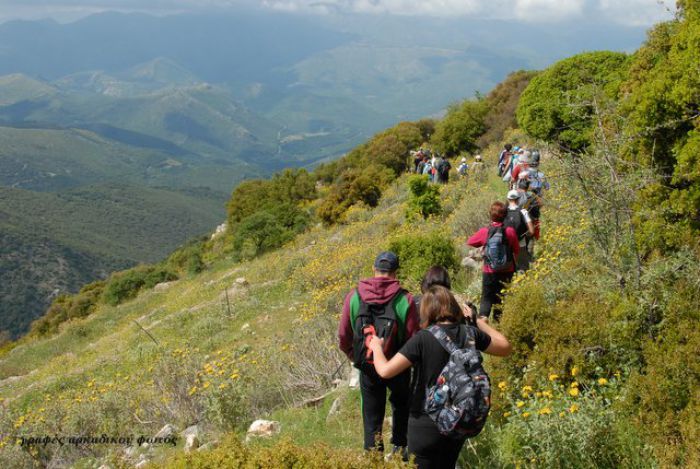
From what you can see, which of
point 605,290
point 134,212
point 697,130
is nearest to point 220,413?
point 605,290

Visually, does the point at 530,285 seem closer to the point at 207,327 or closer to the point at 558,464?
the point at 558,464

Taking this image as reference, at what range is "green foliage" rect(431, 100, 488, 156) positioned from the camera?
26.9 meters

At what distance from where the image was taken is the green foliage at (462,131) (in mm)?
26891

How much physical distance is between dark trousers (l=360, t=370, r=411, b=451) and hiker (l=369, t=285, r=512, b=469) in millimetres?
572

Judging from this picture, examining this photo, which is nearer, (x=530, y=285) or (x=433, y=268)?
(x=433, y=268)

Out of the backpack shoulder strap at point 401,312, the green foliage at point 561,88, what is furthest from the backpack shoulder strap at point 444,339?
the green foliage at point 561,88

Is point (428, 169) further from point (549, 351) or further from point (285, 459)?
point (285, 459)

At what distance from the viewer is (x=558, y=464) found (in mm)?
3113

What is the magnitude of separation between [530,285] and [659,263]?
3.41 ft

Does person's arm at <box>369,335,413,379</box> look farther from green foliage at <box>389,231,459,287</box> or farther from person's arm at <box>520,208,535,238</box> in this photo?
green foliage at <box>389,231,459,287</box>

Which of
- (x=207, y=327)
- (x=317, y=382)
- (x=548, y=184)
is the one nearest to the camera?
(x=317, y=382)

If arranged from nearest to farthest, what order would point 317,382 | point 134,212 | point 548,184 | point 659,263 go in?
point 659,263
point 317,382
point 548,184
point 134,212

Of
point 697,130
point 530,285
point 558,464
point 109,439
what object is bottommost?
point 109,439

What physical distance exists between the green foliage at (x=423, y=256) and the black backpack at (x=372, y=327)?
4.94 m
